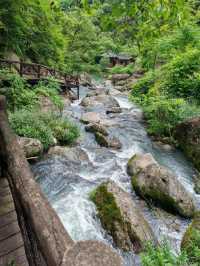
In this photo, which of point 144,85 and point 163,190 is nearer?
point 163,190

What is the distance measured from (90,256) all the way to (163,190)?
16.9ft

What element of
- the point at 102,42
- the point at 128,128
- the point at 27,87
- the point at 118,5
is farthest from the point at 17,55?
the point at 102,42

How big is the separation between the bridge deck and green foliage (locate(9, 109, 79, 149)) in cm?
512

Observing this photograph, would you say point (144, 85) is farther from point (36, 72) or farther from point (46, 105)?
point (46, 105)

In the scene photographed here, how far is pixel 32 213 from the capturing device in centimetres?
160

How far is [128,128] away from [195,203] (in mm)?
6114

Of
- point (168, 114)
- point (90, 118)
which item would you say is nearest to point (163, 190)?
point (168, 114)

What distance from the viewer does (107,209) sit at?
529 cm

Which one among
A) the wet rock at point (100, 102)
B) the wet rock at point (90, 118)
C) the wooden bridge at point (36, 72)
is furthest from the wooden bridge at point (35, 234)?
the wet rock at point (100, 102)

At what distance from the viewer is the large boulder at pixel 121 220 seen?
471 centimetres

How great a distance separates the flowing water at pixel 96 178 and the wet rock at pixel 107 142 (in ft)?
0.69

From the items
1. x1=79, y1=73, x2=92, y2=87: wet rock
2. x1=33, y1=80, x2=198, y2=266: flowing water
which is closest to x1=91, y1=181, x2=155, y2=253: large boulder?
x1=33, y1=80, x2=198, y2=266: flowing water

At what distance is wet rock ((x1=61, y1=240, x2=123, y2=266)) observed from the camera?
46.8 inches

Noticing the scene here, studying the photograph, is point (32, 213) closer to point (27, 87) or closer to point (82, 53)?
point (27, 87)
